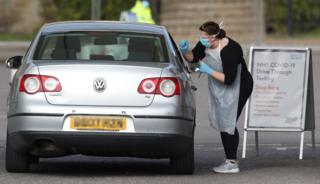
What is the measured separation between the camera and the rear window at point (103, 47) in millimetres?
10328

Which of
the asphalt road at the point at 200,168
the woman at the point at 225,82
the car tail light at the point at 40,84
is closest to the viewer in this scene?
the car tail light at the point at 40,84

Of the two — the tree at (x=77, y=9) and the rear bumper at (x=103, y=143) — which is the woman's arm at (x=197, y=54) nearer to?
the rear bumper at (x=103, y=143)

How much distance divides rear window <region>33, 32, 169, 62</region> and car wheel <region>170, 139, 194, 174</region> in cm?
87

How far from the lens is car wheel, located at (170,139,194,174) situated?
33.9 ft

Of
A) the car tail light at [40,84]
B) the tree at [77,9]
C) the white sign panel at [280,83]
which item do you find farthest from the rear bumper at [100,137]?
the tree at [77,9]

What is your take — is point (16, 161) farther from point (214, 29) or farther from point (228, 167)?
point (214, 29)

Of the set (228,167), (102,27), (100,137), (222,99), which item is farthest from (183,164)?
(102,27)

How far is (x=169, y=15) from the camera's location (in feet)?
108

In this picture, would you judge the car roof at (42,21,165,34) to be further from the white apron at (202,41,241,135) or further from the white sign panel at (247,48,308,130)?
the white sign panel at (247,48,308,130)


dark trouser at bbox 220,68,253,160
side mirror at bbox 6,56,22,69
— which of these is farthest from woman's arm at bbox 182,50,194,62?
side mirror at bbox 6,56,22,69

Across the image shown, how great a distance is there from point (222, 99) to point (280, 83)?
1.25 metres

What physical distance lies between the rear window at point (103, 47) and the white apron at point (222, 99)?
57 cm

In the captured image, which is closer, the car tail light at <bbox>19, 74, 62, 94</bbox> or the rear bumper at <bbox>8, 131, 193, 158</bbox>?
the rear bumper at <bbox>8, 131, 193, 158</bbox>

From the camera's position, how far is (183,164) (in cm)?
1038
